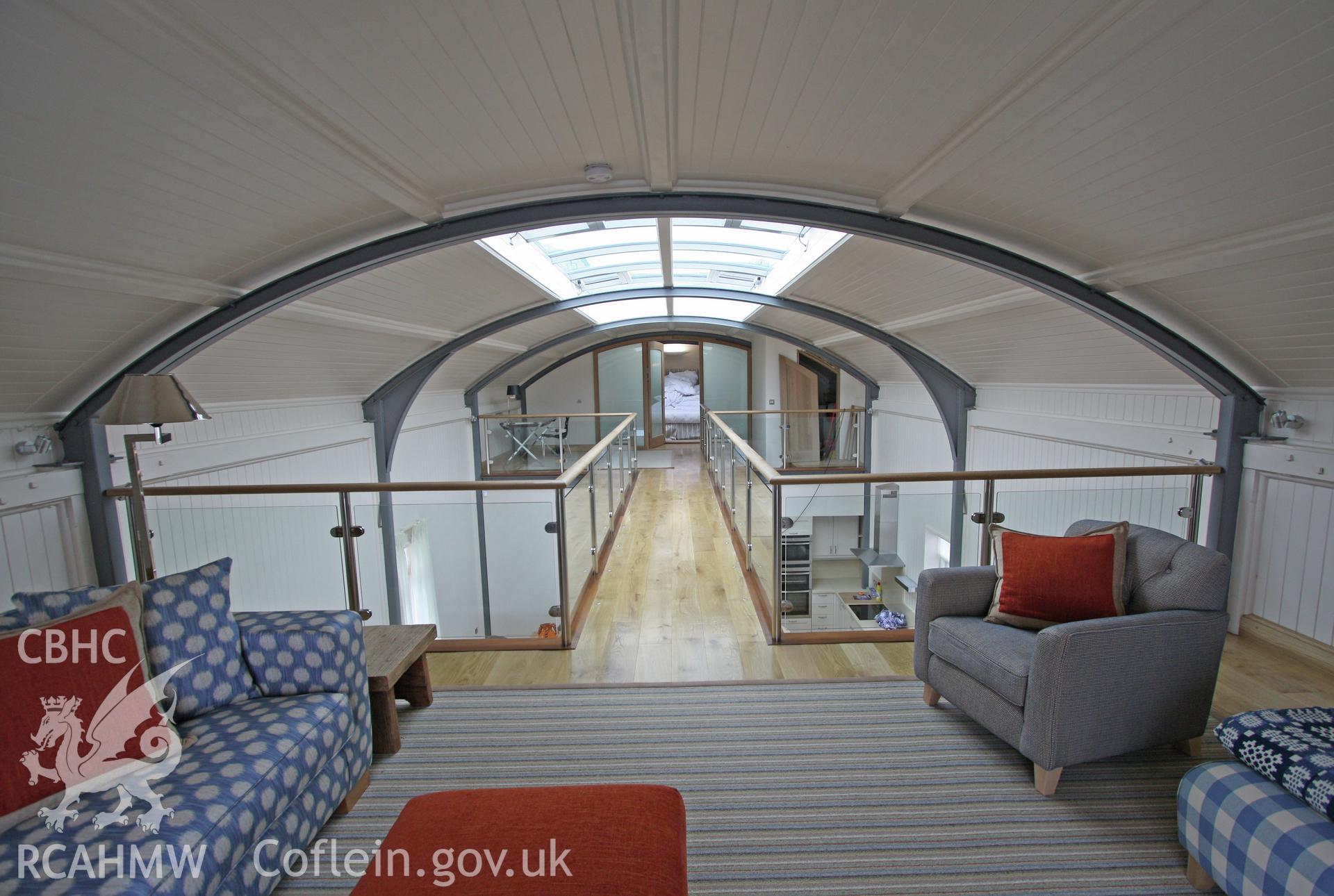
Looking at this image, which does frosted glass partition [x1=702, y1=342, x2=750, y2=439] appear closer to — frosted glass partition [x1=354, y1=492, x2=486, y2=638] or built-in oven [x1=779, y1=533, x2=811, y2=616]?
built-in oven [x1=779, y1=533, x2=811, y2=616]

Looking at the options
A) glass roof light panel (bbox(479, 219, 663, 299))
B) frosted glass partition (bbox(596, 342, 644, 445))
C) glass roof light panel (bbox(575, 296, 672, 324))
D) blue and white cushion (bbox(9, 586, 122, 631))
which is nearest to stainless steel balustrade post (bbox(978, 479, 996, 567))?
glass roof light panel (bbox(479, 219, 663, 299))

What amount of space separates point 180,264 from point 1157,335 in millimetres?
4856

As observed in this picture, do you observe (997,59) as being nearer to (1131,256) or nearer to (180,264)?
(1131,256)

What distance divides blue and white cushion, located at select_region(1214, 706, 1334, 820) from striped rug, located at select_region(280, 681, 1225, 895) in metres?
0.41

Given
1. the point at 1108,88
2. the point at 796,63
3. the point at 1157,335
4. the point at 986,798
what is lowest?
the point at 986,798

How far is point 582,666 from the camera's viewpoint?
2.99 m

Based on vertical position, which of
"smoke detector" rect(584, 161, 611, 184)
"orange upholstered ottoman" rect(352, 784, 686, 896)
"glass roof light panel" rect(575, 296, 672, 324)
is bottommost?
"orange upholstered ottoman" rect(352, 784, 686, 896)

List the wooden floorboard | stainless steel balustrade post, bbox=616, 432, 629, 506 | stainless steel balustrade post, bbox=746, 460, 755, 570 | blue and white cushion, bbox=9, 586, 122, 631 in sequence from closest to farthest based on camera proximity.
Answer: blue and white cushion, bbox=9, 586, 122, 631 → the wooden floorboard → stainless steel balustrade post, bbox=746, 460, 755, 570 → stainless steel balustrade post, bbox=616, 432, 629, 506

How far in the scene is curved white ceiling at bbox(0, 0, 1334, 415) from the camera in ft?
5.16

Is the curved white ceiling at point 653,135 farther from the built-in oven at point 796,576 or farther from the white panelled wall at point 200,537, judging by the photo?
the built-in oven at point 796,576

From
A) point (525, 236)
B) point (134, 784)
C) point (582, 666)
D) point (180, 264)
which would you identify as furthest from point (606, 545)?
point (134, 784)

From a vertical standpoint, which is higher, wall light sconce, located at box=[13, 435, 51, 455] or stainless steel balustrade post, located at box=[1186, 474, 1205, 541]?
wall light sconce, located at box=[13, 435, 51, 455]

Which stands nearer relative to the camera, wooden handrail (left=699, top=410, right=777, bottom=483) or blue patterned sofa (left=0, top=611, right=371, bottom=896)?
blue patterned sofa (left=0, top=611, right=371, bottom=896)

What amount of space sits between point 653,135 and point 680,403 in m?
11.4
